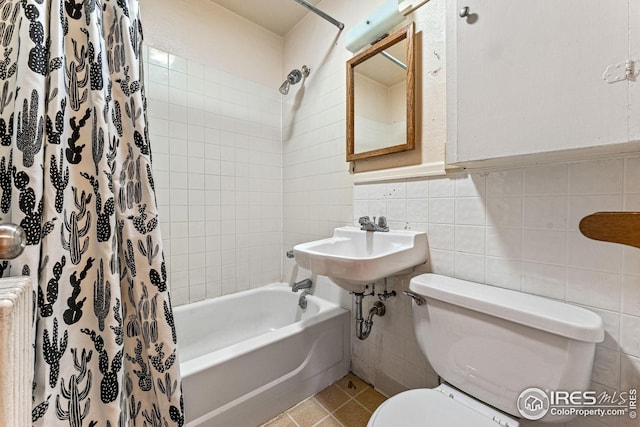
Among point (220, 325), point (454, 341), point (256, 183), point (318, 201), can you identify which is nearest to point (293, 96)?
point (256, 183)

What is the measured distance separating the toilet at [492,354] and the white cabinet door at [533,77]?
457 millimetres

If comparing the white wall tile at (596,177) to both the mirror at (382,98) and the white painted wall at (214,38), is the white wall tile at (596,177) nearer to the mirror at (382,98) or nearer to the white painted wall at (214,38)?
the mirror at (382,98)

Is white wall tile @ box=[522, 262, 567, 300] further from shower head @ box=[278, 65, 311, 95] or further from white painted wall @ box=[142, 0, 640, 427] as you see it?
shower head @ box=[278, 65, 311, 95]

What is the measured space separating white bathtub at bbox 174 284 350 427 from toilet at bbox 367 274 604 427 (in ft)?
1.97

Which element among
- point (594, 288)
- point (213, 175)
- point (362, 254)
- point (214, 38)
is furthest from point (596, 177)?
point (214, 38)

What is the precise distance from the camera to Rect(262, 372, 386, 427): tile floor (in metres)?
1.24

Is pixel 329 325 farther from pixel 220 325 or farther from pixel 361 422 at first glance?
pixel 220 325

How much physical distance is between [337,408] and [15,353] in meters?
1.29

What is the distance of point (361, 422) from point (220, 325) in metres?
1.03

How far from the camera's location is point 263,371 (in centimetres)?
123

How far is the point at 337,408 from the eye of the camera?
1322 mm

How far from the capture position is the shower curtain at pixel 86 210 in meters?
0.63

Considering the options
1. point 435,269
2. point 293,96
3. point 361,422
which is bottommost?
point 361,422

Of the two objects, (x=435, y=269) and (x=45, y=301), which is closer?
(x=45, y=301)
